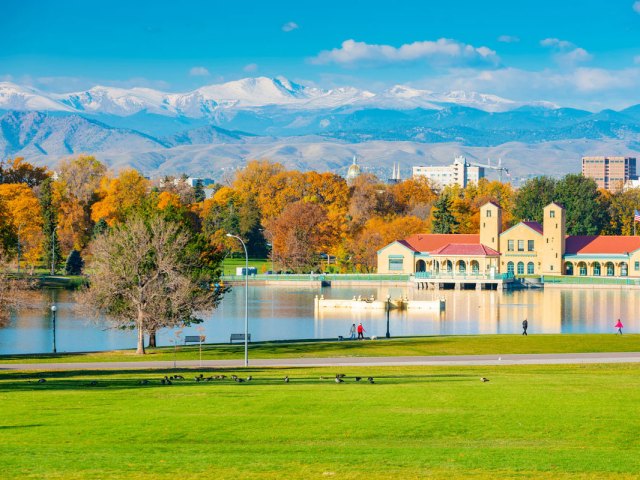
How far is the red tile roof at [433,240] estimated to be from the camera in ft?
435

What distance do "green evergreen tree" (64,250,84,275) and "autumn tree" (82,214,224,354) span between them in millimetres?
68795

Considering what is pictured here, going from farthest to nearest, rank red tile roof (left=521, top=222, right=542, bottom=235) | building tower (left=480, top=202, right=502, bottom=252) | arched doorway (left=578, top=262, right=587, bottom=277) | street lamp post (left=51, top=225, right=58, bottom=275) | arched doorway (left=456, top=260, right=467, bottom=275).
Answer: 1. red tile roof (left=521, top=222, right=542, bottom=235)
2. building tower (left=480, top=202, right=502, bottom=252)
3. arched doorway (left=578, top=262, right=587, bottom=277)
4. arched doorway (left=456, top=260, right=467, bottom=275)
5. street lamp post (left=51, top=225, right=58, bottom=275)

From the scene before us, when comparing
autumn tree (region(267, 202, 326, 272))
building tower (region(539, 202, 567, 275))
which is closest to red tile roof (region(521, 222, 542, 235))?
A: building tower (region(539, 202, 567, 275))

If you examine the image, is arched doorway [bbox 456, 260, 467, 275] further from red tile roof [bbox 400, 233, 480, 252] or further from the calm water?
the calm water

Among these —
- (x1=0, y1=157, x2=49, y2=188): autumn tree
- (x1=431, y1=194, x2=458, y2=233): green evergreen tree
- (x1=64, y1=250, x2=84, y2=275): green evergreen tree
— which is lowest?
(x1=64, y1=250, x2=84, y2=275): green evergreen tree

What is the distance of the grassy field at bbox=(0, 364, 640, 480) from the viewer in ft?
62.3

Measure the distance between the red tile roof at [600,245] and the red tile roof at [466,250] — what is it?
32.7ft

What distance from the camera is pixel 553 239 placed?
5153 inches

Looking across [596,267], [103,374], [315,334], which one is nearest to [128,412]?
[103,374]

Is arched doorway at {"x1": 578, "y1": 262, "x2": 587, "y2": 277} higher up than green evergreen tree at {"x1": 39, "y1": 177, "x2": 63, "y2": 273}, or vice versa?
green evergreen tree at {"x1": 39, "y1": 177, "x2": 63, "y2": 273}

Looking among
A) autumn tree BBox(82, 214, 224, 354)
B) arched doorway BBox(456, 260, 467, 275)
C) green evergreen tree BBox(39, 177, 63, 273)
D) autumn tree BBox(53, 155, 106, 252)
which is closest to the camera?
autumn tree BBox(82, 214, 224, 354)

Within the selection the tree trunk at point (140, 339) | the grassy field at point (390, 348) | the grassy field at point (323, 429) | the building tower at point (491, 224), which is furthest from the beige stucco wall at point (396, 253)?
the grassy field at point (323, 429)

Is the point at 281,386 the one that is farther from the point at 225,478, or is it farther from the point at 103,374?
the point at 225,478

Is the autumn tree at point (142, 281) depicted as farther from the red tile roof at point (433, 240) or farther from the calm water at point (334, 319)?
the red tile roof at point (433, 240)
